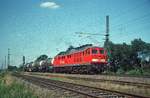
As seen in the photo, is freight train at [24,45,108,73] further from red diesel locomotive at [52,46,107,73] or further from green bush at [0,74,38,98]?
green bush at [0,74,38,98]

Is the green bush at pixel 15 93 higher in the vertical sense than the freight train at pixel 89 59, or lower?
lower

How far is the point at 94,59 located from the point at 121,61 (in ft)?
63.9

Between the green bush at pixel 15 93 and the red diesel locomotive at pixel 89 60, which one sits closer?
the green bush at pixel 15 93

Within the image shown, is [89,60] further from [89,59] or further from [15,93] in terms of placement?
[15,93]

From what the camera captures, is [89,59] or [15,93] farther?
[89,59]

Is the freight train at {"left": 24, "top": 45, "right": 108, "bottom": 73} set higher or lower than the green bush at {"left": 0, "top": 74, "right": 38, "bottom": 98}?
higher

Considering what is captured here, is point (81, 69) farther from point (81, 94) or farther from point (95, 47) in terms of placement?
point (81, 94)

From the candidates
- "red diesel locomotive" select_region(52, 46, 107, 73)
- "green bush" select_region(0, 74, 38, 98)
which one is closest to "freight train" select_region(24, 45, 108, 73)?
"red diesel locomotive" select_region(52, 46, 107, 73)

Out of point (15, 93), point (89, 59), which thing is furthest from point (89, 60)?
point (15, 93)

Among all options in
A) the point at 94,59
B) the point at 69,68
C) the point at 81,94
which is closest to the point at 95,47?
the point at 94,59

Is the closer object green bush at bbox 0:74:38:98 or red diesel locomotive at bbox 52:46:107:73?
green bush at bbox 0:74:38:98

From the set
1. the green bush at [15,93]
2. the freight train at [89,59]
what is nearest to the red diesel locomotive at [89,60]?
the freight train at [89,59]

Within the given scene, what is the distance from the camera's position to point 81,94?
543 inches

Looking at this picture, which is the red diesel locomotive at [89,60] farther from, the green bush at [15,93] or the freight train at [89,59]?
the green bush at [15,93]
